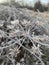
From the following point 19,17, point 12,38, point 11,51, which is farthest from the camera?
point 19,17

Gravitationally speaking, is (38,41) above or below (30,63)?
above

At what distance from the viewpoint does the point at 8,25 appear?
169 centimetres

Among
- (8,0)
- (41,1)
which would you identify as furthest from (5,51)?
(41,1)

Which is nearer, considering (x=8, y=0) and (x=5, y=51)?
(x=5, y=51)

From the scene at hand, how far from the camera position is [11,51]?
1.40 m

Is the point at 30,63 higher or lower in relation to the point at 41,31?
lower

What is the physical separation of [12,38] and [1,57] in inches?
7.6

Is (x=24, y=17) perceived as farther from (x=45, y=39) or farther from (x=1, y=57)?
(x=1, y=57)

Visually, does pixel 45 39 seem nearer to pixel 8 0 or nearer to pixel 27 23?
pixel 27 23

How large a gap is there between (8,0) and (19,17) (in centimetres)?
268

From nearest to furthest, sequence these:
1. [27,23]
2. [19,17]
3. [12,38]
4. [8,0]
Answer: [12,38] < [27,23] < [19,17] < [8,0]

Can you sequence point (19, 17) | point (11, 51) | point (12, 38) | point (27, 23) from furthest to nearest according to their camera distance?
point (19, 17), point (27, 23), point (12, 38), point (11, 51)

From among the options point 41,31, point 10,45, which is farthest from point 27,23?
point 10,45

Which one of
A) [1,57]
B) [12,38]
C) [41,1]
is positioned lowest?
[41,1]
